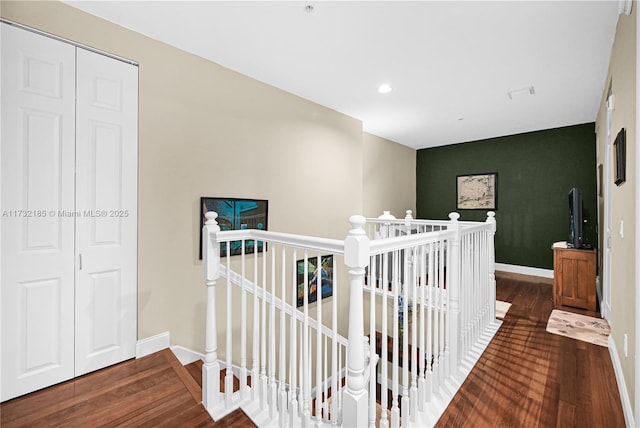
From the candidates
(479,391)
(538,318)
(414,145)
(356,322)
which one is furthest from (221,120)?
(414,145)

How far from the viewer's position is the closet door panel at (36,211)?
1.86 m

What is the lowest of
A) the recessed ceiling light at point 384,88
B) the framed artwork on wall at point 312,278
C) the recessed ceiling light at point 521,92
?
the framed artwork on wall at point 312,278

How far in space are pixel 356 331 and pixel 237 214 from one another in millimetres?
2061

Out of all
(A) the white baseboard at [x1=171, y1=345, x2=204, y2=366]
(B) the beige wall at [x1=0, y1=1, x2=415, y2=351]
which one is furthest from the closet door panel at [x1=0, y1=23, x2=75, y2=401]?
(A) the white baseboard at [x1=171, y1=345, x2=204, y2=366]

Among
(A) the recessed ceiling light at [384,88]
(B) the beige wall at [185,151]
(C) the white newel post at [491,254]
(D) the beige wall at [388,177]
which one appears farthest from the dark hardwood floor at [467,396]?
(D) the beige wall at [388,177]

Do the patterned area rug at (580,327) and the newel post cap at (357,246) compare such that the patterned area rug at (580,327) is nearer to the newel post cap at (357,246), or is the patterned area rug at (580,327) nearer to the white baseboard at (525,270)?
the white baseboard at (525,270)

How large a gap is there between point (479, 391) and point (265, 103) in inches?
128

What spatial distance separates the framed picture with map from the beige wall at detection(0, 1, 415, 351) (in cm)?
399

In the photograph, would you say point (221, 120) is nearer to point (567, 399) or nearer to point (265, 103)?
point (265, 103)

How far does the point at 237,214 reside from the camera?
3012 millimetres

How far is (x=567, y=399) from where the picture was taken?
1.89 meters

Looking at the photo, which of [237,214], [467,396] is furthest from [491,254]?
[237,214]

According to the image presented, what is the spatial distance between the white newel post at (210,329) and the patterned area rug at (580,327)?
3122 millimetres

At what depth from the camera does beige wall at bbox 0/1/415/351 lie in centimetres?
235
